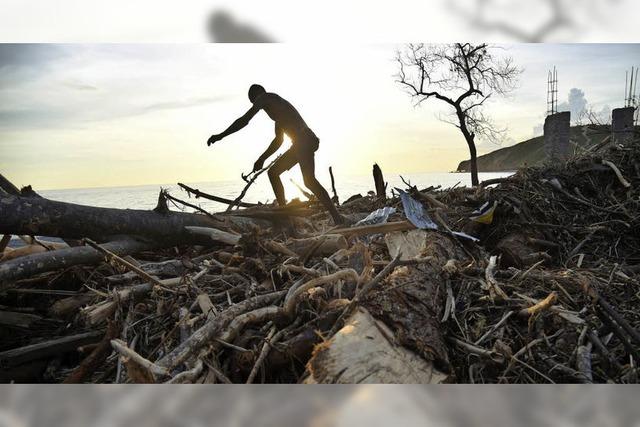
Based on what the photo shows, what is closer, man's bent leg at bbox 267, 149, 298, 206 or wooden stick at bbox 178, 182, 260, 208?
wooden stick at bbox 178, 182, 260, 208

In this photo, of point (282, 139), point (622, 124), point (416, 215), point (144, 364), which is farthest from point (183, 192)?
point (622, 124)

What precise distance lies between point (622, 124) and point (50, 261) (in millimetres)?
2933

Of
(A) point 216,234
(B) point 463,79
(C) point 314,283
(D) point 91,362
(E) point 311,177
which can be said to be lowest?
(D) point 91,362

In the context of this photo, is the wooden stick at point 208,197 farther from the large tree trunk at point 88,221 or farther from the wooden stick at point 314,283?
the wooden stick at point 314,283

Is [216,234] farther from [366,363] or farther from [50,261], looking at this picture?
[366,363]

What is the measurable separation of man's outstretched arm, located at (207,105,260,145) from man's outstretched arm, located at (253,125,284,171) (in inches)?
7.9

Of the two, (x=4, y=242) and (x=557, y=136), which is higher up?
(x=557, y=136)

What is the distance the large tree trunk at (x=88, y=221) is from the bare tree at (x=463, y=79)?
1232 mm

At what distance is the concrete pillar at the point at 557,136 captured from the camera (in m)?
2.25

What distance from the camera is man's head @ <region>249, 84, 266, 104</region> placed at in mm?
1809

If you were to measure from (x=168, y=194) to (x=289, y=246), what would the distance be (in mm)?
615

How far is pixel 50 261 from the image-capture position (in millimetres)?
1905

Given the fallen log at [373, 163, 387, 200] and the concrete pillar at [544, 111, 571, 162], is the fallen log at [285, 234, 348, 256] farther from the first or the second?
the concrete pillar at [544, 111, 571, 162]

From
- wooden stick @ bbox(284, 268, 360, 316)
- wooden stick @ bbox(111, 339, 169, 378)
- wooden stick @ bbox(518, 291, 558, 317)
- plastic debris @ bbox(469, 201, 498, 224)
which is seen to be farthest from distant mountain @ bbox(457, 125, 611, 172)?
wooden stick @ bbox(111, 339, 169, 378)
